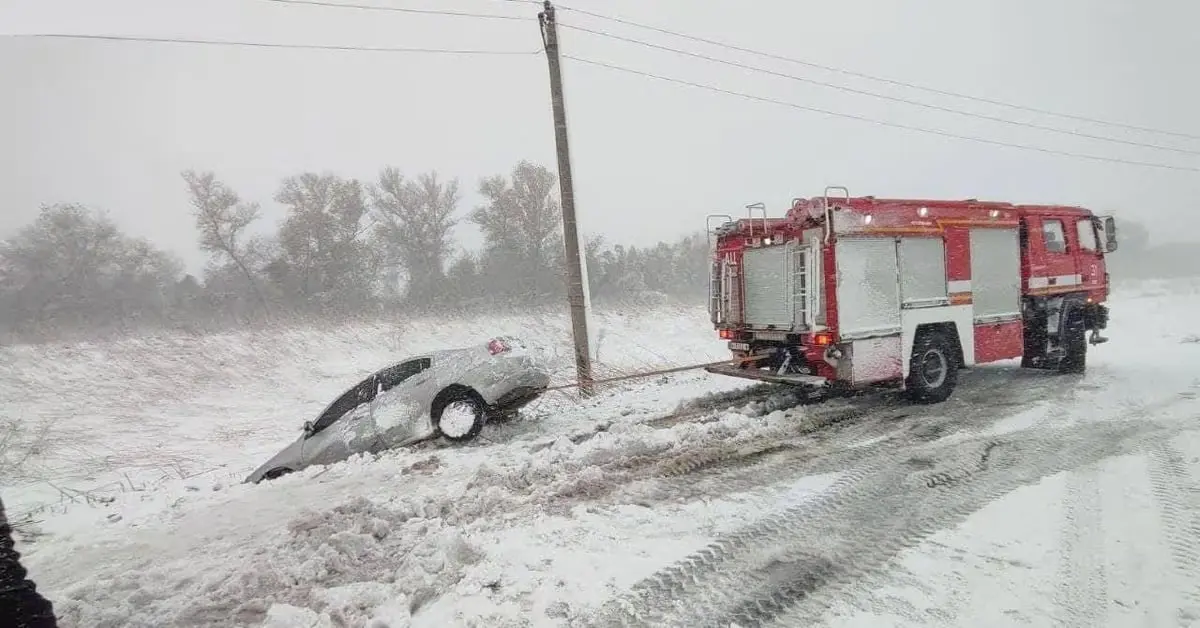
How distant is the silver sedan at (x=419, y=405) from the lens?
6562 millimetres

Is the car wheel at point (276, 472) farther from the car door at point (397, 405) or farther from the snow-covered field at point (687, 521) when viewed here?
the car door at point (397, 405)

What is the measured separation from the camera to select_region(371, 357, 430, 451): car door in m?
6.71

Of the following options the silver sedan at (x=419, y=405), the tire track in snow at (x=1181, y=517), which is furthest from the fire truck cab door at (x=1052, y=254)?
the silver sedan at (x=419, y=405)

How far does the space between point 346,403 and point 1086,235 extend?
12.3 meters

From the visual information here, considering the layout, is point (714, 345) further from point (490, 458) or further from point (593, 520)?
point (593, 520)

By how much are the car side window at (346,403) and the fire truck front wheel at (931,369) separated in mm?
7050

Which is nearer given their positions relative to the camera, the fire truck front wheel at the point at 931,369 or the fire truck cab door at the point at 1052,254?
the fire truck front wheel at the point at 931,369

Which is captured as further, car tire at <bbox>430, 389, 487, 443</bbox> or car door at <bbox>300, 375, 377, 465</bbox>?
car tire at <bbox>430, 389, 487, 443</bbox>

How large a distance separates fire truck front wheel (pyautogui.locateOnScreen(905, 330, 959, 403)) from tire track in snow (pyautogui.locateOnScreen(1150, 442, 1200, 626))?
2392mm

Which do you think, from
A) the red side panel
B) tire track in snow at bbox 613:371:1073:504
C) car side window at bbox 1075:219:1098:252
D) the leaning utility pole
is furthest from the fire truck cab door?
the leaning utility pole

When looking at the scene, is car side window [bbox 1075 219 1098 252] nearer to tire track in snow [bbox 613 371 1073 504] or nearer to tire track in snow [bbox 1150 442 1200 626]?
tire track in snow [bbox 613 371 1073 504]

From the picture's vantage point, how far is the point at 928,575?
3344mm

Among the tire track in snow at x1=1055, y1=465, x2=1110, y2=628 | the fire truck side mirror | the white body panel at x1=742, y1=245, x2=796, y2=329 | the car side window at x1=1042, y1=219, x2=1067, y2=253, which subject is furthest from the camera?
the fire truck side mirror

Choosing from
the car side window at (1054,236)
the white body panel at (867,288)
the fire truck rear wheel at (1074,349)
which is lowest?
the fire truck rear wheel at (1074,349)
